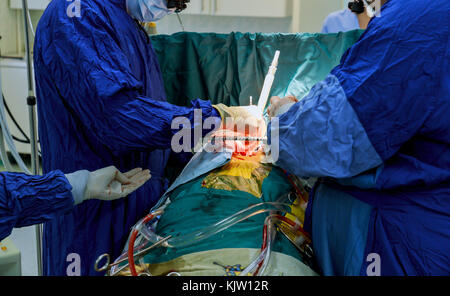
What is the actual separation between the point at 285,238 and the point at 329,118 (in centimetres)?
39

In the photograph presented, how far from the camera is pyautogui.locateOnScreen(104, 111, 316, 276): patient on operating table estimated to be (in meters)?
1.13

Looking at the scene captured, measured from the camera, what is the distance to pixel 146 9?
1494 millimetres

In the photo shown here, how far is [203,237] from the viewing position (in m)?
1.21

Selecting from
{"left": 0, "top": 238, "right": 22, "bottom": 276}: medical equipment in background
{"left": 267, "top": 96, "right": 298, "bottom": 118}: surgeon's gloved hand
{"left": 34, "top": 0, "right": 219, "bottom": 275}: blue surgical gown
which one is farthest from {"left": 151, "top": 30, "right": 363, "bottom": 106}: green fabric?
{"left": 0, "top": 238, "right": 22, "bottom": 276}: medical equipment in background

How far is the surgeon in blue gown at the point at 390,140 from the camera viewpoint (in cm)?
99

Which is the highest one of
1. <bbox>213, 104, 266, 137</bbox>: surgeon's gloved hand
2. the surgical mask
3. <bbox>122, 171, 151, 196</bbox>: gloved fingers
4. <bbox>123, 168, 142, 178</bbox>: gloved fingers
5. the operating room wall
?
the operating room wall

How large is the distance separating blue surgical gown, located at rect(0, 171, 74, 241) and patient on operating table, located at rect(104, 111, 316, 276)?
21 centimetres

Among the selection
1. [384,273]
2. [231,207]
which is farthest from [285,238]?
[384,273]

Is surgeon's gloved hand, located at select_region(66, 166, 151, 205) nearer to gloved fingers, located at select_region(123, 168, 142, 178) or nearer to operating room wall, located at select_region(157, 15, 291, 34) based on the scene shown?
gloved fingers, located at select_region(123, 168, 142, 178)

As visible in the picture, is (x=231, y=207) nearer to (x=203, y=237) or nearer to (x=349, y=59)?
(x=203, y=237)

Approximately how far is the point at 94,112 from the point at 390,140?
802mm

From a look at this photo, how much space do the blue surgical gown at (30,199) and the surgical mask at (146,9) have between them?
64 centimetres

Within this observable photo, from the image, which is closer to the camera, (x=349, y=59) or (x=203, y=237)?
(x=349, y=59)
